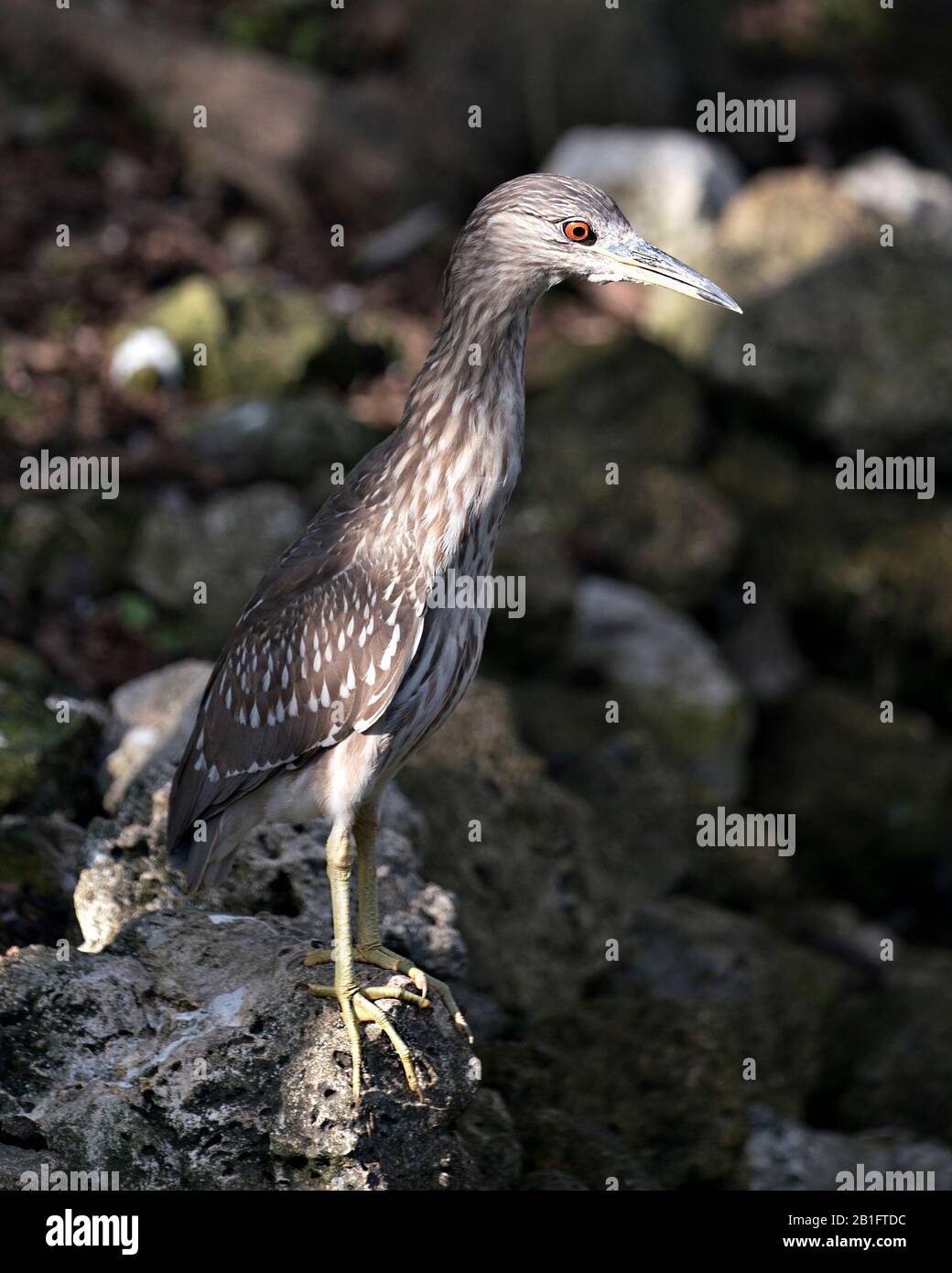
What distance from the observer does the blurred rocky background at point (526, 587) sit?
519 centimetres

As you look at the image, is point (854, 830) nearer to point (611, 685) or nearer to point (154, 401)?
point (611, 685)

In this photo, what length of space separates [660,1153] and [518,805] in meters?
1.78

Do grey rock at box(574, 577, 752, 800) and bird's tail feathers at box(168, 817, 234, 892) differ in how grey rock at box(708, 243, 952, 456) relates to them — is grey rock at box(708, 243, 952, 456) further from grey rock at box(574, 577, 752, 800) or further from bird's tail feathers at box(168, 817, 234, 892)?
bird's tail feathers at box(168, 817, 234, 892)

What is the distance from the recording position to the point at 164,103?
14.3m

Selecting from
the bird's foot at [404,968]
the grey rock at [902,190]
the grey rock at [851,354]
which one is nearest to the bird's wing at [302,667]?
the bird's foot at [404,968]

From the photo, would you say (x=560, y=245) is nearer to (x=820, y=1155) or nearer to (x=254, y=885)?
(x=254, y=885)

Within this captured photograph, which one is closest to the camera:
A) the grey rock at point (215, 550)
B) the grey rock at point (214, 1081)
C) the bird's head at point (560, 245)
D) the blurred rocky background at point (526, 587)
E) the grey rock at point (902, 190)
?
the grey rock at point (214, 1081)

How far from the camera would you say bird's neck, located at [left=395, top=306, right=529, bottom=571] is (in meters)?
5.11

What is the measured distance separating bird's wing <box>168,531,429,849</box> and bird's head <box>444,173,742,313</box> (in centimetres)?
96

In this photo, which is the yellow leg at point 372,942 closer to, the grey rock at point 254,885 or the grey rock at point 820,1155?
the grey rock at point 254,885

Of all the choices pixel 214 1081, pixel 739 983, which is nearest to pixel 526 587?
pixel 739 983

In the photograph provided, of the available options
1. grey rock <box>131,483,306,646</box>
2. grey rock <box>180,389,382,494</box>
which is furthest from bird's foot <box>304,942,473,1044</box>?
grey rock <box>180,389,382,494</box>

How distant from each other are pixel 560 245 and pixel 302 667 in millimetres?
1617

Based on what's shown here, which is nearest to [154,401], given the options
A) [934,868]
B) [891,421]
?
[891,421]
